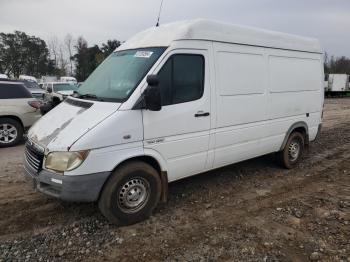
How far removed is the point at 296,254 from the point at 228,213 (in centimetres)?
122

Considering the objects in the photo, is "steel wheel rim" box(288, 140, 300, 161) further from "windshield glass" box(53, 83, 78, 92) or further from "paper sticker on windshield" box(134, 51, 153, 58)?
"windshield glass" box(53, 83, 78, 92)

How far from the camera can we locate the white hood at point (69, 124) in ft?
13.5

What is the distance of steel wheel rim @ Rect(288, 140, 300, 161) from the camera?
7.27 meters

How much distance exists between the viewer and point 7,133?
9562 mm

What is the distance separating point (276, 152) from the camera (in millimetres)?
7176

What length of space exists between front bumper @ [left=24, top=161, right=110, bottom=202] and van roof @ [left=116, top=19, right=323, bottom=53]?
2057 millimetres

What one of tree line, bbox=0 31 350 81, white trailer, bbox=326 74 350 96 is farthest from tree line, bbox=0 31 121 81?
white trailer, bbox=326 74 350 96

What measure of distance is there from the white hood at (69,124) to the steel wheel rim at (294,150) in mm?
4327

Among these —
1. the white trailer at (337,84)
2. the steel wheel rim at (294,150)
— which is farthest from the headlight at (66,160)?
the white trailer at (337,84)

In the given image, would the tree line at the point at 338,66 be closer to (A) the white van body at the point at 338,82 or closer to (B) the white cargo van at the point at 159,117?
(A) the white van body at the point at 338,82

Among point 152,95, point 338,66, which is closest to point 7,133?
point 152,95

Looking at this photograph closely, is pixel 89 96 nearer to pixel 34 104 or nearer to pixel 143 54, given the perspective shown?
pixel 143 54

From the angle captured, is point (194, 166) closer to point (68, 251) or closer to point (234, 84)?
point (234, 84)

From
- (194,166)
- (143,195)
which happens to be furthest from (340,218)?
(143,195)
